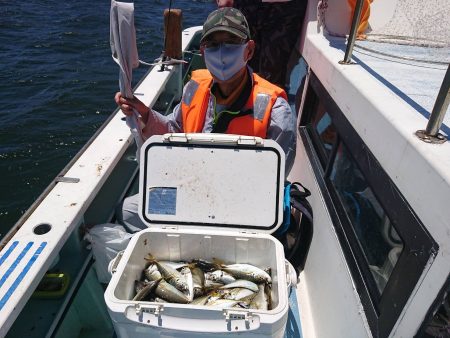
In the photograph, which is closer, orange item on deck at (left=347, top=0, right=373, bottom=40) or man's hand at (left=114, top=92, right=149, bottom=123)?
man's hand at (left=114, top=92, right=149, bottom=123)

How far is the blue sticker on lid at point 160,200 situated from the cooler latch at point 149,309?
2.11 ft

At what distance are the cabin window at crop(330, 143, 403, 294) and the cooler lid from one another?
0.50 meters

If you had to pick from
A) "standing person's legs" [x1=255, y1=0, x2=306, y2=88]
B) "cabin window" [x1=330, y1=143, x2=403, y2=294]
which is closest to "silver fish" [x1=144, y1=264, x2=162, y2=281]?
"cabin window" [x1=330, y1=143, x2=403, y2=294]

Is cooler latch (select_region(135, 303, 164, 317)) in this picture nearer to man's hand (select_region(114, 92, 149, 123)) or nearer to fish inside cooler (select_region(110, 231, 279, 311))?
fish inside cooler (select_region(110, 231, 279, 311))

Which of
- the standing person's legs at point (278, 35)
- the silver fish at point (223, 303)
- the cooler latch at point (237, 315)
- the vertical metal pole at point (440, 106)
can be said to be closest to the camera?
the vertical metal pole at point (440, 106)

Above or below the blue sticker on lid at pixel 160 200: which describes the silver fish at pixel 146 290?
below

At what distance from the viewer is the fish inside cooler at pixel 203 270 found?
69.5 inches

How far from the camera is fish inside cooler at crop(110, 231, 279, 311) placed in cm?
177

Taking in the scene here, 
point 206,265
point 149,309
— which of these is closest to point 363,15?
→ point 206,265

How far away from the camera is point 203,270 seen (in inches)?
79.0

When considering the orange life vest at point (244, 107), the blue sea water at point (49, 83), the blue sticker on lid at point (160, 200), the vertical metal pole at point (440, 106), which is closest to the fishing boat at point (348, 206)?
the vertical metal pole at point (440, 106)

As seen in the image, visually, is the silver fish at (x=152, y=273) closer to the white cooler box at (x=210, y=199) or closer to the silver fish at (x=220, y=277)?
the white cooler box at (x=210, y=199)

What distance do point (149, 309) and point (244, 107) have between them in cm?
145

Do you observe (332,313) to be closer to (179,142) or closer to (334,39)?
(179,142)
